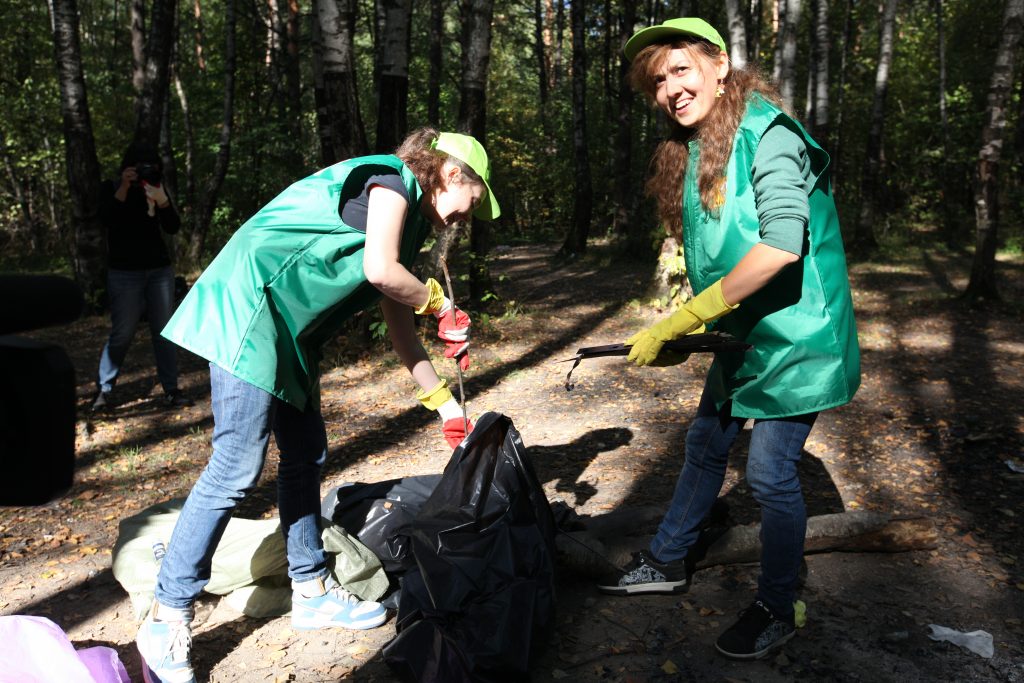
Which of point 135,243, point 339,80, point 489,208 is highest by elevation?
point 339,80

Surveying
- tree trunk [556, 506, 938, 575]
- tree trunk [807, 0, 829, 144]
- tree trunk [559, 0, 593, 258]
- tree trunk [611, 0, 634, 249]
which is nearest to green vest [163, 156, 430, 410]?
tree trunk [556, 506, 938, 575]

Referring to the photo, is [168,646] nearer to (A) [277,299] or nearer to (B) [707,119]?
(A) [277,299]

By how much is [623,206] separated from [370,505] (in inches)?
566

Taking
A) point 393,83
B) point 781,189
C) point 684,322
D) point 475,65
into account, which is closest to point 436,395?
point 684,322

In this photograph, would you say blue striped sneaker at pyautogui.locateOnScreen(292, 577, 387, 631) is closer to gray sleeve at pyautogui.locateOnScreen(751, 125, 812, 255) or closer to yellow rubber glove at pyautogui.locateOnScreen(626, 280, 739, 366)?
yellow rubber glove at pyautogui.locateOnScreen(626, 280, 739, 366)

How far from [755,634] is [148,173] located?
488cm

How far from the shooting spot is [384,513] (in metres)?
3.38

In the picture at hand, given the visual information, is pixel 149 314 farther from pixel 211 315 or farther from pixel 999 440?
pixel 999 440

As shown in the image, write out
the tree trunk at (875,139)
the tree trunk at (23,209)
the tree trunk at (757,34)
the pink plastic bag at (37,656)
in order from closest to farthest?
the pink plastic bag at (37,656), the tree trunk at (875,139), the tree trunk at (757,34), the tree trunk at (23,209)

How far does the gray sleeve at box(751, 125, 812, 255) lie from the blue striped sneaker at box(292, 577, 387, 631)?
202 cm

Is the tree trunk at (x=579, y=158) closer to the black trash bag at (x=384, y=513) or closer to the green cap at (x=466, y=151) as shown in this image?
the black trash bag at (x=384, y=513)

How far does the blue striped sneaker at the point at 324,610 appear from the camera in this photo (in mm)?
2943

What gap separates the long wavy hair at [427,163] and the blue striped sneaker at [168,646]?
1.64m

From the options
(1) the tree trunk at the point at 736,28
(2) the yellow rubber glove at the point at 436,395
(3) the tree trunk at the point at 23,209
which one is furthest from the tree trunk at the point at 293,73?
(2) the yellow rubber glove at the point at 436,395
